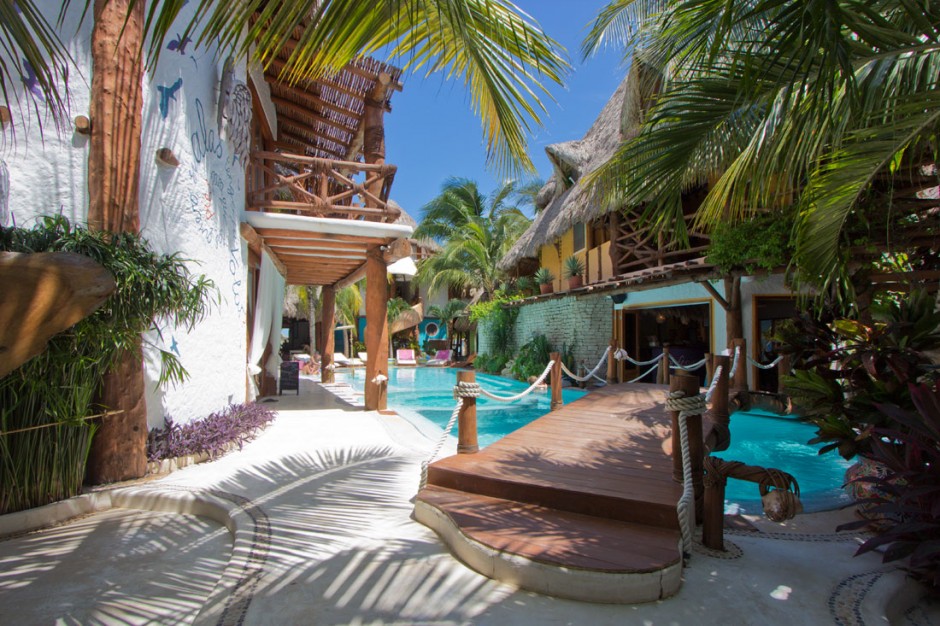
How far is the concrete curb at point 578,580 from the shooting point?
235cm

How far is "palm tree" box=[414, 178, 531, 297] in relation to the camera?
67.6 ft

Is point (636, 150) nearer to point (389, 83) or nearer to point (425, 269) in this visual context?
point (389, 83)

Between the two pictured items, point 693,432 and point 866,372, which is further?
point 866,372

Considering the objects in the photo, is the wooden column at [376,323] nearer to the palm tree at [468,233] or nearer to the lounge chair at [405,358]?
the palm tree at [468,233]

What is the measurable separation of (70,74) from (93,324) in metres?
2.20

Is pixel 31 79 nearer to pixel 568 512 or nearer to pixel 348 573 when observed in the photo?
pixel 348 573

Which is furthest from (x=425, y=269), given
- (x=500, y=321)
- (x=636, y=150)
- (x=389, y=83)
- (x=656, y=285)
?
(x=636, y=150)

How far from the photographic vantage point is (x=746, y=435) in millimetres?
7719

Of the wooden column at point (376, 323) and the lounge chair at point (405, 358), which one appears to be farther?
the lounge chair at point (405, 358)

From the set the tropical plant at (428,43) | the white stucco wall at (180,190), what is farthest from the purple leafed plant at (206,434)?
the tropical plant at (428,43)

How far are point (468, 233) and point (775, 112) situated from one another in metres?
18.3

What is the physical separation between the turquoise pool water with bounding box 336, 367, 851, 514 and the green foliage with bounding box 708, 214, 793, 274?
2557 millimetres

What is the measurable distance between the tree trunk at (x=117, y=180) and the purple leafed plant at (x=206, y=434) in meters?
0.32

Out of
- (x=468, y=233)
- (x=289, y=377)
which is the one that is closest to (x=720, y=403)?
(x=289, y=377)
